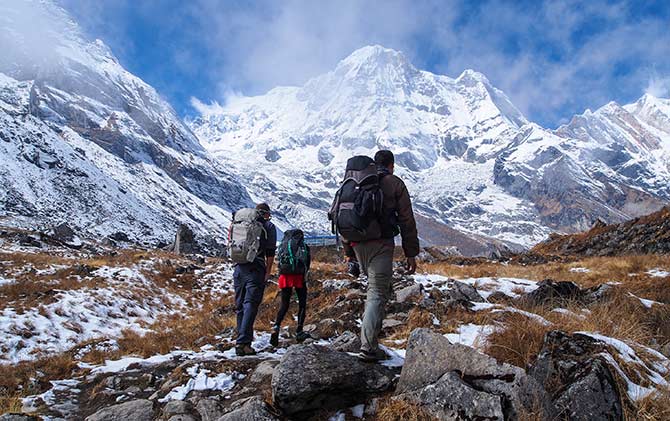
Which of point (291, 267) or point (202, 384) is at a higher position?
point (291, 267)

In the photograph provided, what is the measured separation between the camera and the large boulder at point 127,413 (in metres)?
4.71

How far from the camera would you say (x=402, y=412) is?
381 cm

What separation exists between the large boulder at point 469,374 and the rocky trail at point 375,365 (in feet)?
0.04

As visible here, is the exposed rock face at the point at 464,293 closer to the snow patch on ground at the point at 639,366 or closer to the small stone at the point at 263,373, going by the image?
the snow patch on ground at the point at 639,366

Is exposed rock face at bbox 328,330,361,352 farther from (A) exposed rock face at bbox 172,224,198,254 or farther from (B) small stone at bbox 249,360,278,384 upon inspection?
(A) exposed rock face at bbox 172,224,198,254

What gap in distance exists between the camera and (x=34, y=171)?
78.6m

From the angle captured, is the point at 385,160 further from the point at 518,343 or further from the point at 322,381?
the point at 322,381

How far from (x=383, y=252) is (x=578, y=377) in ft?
7.91

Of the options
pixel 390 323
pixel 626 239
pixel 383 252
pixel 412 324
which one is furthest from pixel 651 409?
pixel 626 239

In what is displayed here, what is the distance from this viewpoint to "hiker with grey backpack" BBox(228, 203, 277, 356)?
24.2 feet

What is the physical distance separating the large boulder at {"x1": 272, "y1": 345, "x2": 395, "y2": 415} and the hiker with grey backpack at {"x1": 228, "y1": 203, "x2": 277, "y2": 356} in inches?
115

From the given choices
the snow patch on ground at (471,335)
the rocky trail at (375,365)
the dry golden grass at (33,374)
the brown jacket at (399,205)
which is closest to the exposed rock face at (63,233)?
the rocky trail at (375,365)

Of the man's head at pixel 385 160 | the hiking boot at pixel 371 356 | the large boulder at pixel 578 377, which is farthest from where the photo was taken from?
the man's head at pixel 385 160

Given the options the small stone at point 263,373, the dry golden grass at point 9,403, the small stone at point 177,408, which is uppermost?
the small stone at point 263,373
